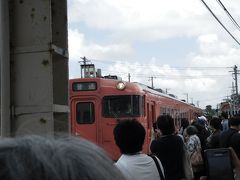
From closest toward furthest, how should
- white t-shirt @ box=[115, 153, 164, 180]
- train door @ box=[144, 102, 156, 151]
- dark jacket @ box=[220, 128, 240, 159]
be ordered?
white t-shirt @ box=[115, 153, 164, 180] → dark jacket @ box=[220, 128, 240, 159] → train door @ box=[144, 102, 156, 151]

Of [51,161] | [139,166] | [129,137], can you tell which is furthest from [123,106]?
[51,161]

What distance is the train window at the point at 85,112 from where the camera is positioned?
1465 centimetres

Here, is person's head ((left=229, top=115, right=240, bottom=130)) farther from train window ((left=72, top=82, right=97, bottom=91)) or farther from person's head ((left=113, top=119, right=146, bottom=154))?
train window ((left=72, top=82, right=97, bottom=91))

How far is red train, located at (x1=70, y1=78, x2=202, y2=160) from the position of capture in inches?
554

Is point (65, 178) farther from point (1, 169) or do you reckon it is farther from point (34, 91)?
point (34, 91)

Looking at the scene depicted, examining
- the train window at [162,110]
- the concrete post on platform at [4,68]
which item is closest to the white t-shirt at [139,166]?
the concrete post on platform at [4,68]

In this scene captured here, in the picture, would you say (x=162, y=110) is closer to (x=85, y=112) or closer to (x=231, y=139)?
(x=85, y=112)

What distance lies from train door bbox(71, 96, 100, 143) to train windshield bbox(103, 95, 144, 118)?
293 mm

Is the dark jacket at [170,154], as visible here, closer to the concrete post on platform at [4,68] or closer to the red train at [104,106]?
the concrete post on platform at [4,68]

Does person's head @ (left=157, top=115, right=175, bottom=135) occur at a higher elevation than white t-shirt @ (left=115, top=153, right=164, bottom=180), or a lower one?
higher

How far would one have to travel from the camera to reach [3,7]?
11.2ft

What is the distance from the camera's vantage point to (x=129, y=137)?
425 cm

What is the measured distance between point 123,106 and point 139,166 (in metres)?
10.1

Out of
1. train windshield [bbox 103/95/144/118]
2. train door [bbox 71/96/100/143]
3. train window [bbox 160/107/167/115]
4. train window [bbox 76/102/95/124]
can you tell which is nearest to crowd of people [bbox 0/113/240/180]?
train windshield [bbox 103/95/144/118]
